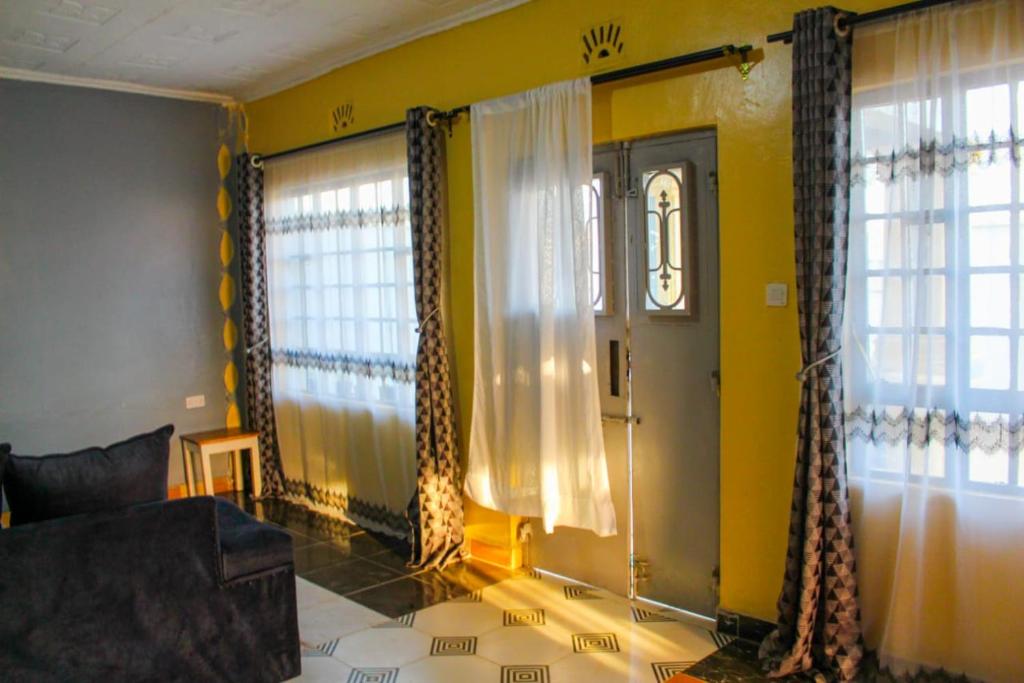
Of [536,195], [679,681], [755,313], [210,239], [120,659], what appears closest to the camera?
[679,681]

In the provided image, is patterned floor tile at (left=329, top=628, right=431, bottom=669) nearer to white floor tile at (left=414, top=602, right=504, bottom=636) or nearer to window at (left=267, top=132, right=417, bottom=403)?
white floor tile at (left=414, top=602, right=504, bottom=636)

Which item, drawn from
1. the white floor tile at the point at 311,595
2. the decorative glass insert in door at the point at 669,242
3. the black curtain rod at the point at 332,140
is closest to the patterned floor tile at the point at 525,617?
the white floor tile at the point at 311,595

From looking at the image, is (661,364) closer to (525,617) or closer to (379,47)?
(525,617)

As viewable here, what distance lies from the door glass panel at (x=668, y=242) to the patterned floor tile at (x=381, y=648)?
1735 millimetres

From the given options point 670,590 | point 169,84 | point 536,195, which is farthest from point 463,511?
point 169,84

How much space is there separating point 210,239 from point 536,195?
315cm

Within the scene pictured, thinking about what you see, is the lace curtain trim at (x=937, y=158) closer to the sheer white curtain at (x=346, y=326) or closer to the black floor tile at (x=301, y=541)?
A: the sheer white curtain at (x=346, y=326)

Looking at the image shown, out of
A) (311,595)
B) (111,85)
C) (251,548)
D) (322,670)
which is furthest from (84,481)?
(111,85)

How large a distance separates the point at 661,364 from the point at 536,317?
0.63m

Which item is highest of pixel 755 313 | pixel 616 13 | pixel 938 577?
pixel 616 13

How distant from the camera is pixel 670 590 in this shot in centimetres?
357

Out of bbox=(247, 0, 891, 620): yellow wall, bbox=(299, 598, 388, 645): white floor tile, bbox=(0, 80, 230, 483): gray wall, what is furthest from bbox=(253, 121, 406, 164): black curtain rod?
bbox=(299, 598, 388, 645): white floor tile

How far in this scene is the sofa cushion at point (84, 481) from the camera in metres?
2.68

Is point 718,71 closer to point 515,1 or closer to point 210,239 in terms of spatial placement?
point 515,1
